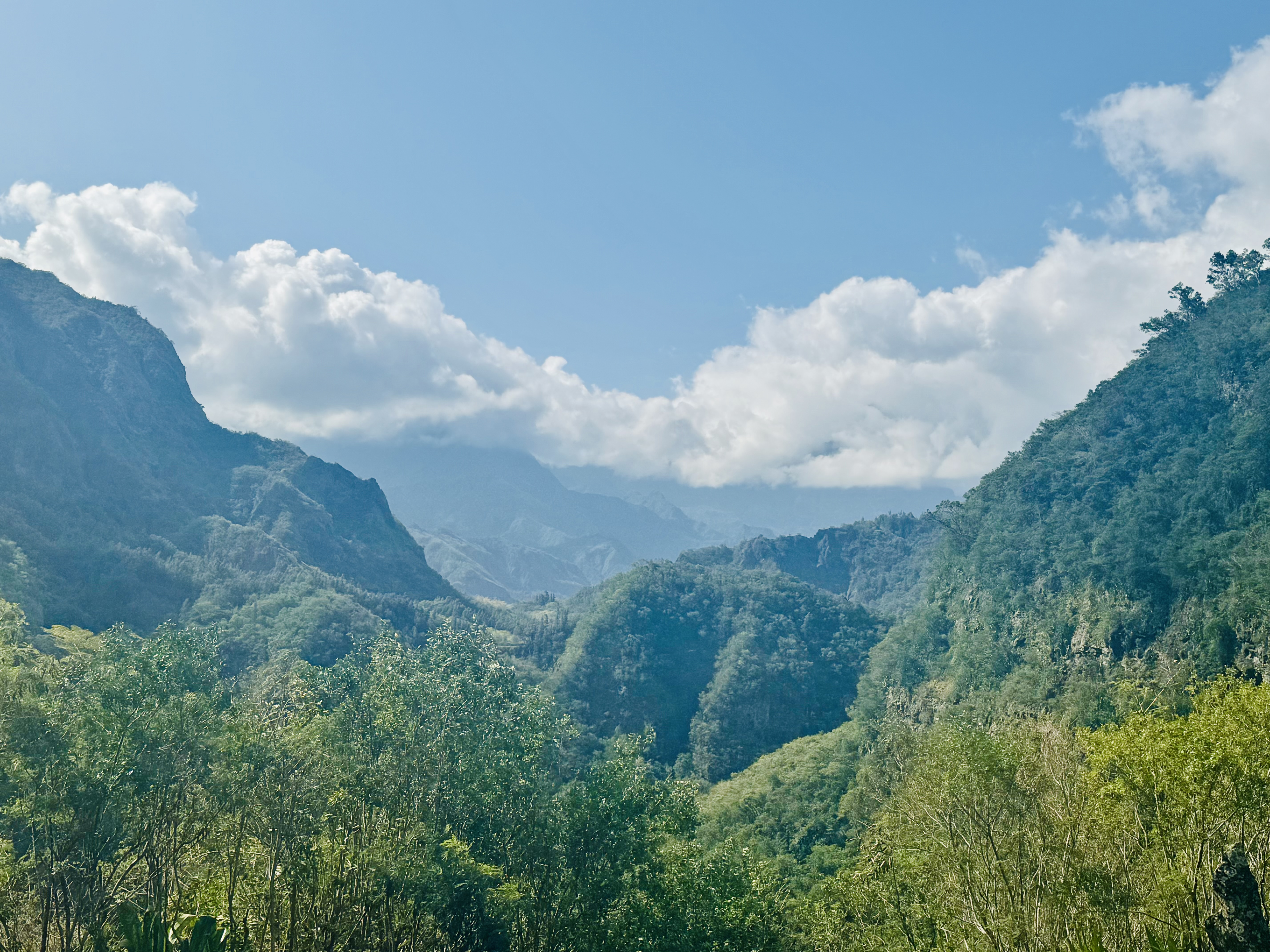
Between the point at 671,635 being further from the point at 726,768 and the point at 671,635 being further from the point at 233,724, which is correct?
the point at 233,724

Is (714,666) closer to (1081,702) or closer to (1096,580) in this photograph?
(1096,580)

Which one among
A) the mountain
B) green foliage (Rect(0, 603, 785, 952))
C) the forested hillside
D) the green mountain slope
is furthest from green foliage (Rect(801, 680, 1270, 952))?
the mountain

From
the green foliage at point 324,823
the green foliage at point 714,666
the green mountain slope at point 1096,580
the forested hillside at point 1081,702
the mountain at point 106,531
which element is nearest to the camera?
the forested hillside at point 1081,702

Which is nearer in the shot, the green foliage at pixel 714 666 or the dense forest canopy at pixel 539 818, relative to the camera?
the dense forest canopy at pixel 539 818

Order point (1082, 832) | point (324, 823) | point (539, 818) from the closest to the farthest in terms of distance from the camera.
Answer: point (1082, 832) → point (324, 823) → point (539, 818)

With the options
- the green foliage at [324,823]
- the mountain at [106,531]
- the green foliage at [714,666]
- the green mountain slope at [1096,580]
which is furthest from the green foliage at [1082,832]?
the mountain at [106,531]

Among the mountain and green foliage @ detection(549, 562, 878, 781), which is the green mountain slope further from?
the mountain

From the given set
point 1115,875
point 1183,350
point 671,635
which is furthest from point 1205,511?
point 671,635

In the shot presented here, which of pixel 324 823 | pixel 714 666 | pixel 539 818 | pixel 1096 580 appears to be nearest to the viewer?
pixel 324 823

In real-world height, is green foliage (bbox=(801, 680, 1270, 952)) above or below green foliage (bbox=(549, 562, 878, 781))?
above

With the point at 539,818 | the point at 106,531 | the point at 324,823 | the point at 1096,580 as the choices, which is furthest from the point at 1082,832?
the point at 106,531

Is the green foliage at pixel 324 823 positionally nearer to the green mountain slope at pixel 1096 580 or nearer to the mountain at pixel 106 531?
the green mountain slope at pixel 1096 580

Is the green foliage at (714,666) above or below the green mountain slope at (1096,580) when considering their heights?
below

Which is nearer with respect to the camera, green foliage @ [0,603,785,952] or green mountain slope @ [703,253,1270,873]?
green foliage @ [0,603,785,952]
